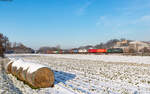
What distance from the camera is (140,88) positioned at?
27.0 ft

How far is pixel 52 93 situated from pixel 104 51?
60.5 m

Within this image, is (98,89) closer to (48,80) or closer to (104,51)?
(48,80)

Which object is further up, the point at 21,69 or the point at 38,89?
the point at 21,69

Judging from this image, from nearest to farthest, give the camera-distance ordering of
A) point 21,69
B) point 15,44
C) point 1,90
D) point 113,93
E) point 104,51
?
point 113,93 < point 1,90 < point 21,69 < point 104,51 < point 15,44

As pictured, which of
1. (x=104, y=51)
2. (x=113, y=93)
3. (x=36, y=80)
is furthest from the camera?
(x=104, y=51)

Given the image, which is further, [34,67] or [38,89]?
[34,67]

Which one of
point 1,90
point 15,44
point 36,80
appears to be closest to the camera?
point 1,90

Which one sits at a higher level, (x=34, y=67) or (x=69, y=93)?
(x=34, y=67)

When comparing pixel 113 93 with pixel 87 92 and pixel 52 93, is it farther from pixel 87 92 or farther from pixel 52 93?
pixel 52 93

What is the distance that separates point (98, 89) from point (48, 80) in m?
3.07

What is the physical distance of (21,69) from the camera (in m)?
10.7

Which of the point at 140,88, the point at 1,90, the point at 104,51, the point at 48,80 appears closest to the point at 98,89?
the point at 140,88

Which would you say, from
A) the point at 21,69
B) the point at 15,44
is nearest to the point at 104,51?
the point at 21,69

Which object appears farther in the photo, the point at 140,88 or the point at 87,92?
the point at 140,88
